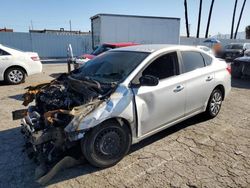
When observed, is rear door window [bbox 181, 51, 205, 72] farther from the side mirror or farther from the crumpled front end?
the crumpled front end

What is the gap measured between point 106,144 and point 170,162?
1.01 meters

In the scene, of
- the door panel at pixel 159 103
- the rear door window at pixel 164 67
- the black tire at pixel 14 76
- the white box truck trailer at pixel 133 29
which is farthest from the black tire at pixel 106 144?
the white box truck trailer at pixel 133 29

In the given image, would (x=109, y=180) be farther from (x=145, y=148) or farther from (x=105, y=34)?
(x=105, y=34)

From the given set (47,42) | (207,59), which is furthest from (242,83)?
(47,42)

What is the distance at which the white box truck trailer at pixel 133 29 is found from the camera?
61.8 feet

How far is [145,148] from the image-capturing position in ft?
13.6

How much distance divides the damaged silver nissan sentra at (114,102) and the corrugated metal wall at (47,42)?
19.1m

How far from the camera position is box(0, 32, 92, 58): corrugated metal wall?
70.2 ft

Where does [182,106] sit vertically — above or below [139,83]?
below

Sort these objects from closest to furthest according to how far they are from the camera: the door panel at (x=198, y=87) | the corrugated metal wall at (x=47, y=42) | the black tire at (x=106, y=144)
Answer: the black tire at (x=106, y=144) → the door panel at (x=198, y=87) → the corrugated metal wall at (x=47, y=42)

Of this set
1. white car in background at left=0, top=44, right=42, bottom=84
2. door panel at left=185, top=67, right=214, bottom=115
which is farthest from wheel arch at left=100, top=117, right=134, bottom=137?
white car in background at left=0, top=44, right=42, bottom=84

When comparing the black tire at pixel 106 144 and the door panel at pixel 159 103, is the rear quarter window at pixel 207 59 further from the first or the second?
the black tire at pixel 106 144

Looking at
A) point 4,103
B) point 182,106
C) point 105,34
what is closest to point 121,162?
point 182,106

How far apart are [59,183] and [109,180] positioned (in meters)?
0.64
